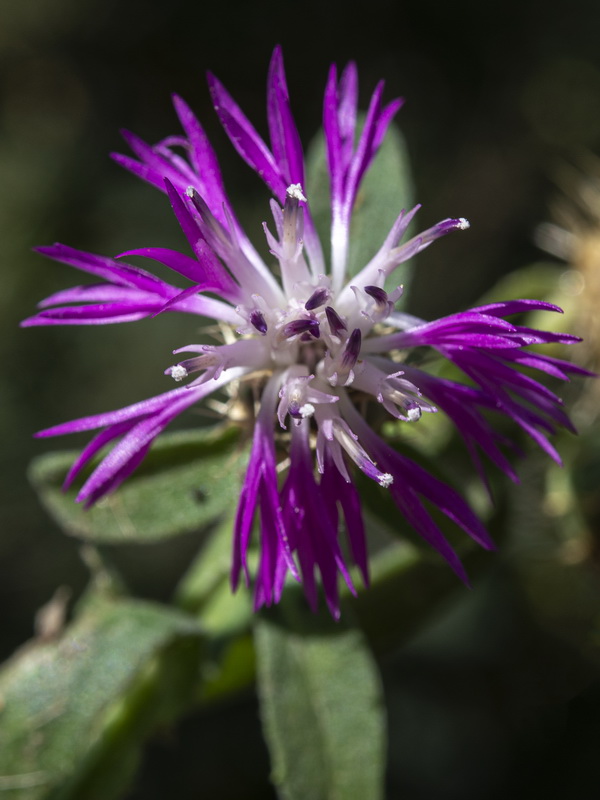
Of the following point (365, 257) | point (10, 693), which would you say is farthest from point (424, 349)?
point (10, 693)

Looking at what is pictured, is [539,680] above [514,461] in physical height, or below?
below

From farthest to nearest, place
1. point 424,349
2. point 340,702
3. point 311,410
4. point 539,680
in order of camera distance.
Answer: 1. point 539,680
2. point 340,702
3. point 424,349
4. point 311,410

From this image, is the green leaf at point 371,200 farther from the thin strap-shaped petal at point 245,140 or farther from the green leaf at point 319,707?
the green leaf at point 319,707

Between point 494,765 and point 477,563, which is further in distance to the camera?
point 494,765

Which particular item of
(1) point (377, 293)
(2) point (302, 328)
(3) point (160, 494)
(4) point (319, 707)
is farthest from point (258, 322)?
(4) point (319, 707)

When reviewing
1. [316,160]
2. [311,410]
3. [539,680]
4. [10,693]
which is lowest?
[539,680]

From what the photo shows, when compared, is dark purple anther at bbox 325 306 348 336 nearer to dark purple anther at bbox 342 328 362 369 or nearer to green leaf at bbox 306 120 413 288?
dark purple anther at bbox 342 328 362 369

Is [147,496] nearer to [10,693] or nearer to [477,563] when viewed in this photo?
[10,693]
